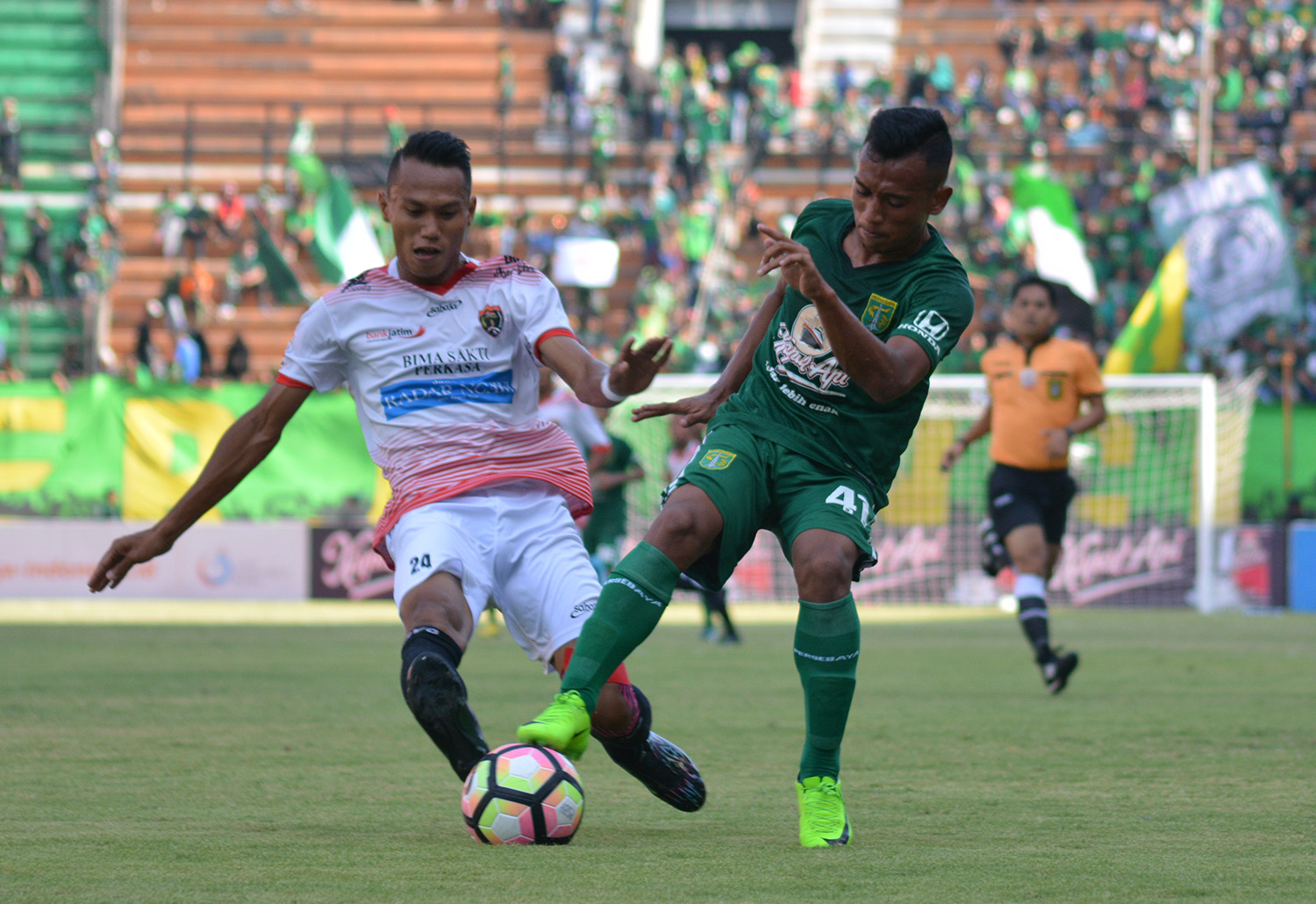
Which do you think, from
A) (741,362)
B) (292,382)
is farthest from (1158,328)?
(292,382)

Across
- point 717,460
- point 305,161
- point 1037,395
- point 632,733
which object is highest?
point 305,161

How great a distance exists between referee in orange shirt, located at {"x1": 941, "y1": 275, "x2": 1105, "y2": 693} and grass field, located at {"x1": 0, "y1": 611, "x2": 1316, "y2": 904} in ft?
2.92

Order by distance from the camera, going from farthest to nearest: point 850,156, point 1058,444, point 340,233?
point 850,156 < point 340,233 < point 1058,444

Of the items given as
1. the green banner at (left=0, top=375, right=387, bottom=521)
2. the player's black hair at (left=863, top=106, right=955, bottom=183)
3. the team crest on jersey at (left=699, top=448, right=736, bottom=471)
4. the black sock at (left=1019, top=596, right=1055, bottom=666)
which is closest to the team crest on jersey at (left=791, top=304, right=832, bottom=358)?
the team crest on jersey at (left=699, top=448, right=736, bottom=471)

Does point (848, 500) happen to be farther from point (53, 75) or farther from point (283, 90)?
point (53, 75)

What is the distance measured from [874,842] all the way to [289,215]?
2414cm

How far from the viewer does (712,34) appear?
3775 cm

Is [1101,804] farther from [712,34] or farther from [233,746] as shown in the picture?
[712,34]

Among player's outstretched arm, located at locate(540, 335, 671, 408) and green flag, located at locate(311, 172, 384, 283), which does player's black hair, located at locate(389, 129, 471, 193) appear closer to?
player's outstretched arm, located at locate(540, 335, 671, 408)

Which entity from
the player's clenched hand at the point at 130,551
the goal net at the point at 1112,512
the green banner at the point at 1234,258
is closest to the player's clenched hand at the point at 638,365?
the player's clenched hand at the point at 130,551

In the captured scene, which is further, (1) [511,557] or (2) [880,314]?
(1) [511,557]

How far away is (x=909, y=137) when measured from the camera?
4.47 m

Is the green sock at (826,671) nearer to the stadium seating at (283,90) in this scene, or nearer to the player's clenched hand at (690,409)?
the player's clenched hand at (690,409)

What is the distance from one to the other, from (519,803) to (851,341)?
4.67ft
